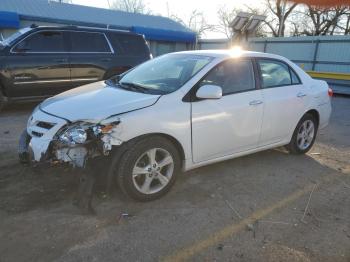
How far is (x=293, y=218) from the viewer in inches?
134

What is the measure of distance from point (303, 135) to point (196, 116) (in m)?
2.39

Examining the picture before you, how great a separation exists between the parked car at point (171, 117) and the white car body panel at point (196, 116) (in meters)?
0.01

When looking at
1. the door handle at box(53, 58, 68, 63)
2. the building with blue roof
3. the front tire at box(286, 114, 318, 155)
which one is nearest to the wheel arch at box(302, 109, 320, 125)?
the front tire at box(286, 114, 318, 155)

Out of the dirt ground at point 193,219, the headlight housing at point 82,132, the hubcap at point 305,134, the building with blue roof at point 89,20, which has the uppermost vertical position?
the building with blue roof at point 89,20

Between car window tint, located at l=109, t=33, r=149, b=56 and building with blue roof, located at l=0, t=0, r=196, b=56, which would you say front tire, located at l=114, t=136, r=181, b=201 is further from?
building with blue roof, located at l=0, t=0, r=196, b=56

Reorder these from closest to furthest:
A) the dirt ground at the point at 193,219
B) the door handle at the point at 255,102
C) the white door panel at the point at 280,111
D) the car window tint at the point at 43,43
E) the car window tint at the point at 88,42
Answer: the dirt ground at the point at 193,219, the door handle at the point at 255,102, the white door panel at the point at 280,111, the car window tint at the point at 43,43, the car window tint at the point at 88,42

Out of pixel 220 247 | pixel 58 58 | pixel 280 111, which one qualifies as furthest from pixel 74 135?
pixel 58 58

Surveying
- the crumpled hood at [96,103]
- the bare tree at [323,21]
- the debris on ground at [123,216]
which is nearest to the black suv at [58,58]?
the crumpled hood at [96,103]

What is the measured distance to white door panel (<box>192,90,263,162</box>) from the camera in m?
3.82

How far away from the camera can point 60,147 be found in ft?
10.7

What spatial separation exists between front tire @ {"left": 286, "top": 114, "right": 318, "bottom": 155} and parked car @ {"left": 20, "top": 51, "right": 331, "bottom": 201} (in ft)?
0.32

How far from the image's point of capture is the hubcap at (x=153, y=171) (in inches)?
137

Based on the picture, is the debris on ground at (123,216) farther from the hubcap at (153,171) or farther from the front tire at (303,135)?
the front tire at (303,135)

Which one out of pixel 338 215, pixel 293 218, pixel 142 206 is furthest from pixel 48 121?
pixel 338 215
